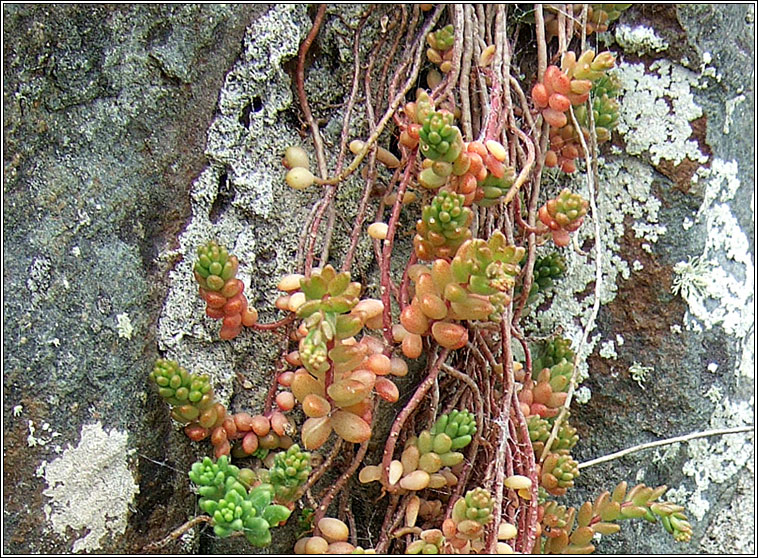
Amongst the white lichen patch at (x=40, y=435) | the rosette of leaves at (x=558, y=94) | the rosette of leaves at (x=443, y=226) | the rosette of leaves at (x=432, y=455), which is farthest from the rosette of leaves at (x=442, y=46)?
the white lichen patch at (x=40, y=435)

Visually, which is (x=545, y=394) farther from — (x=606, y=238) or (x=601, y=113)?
(x=601, y=113)

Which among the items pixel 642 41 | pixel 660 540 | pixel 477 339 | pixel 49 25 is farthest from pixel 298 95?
pixel 660 540

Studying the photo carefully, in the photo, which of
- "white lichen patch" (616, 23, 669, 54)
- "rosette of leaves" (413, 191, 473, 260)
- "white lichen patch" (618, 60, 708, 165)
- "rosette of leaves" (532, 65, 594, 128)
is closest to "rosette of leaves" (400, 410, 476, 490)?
"rosette of leaves" (413, 191, 473, 260)

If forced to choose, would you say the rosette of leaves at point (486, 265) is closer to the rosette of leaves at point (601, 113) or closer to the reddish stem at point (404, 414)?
the reddish stem at point (404, 414)

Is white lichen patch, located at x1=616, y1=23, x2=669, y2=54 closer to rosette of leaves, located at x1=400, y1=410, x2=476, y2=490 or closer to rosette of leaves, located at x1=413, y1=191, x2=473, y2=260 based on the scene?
rosette of leaves, located at x1=413, y1=191, x2=473, y2=260

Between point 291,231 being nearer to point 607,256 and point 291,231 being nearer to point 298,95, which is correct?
point 298,95

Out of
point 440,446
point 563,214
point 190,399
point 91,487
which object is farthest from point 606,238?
point 91,487
